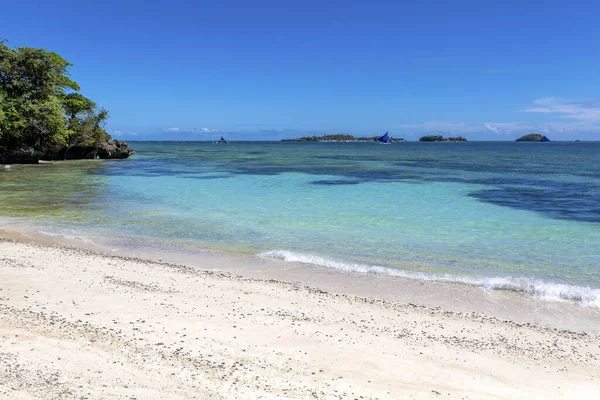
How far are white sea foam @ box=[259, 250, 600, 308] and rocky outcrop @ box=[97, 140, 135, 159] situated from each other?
4472cm

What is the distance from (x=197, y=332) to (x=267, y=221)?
8.89m

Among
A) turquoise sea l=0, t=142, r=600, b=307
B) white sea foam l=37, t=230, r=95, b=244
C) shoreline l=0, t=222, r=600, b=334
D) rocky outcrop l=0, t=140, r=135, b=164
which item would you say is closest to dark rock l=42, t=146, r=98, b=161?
rocky outcrop l=0, t=140, r=135, b=164

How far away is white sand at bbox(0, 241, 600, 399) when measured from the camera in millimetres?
4352

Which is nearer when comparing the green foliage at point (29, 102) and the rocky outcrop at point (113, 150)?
the green foliage at point (29, 102)

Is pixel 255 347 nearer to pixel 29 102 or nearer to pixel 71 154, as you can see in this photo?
pixel 29 102

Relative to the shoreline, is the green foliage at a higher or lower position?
higher

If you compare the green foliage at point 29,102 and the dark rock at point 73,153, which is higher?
the green foliage at point 29,102

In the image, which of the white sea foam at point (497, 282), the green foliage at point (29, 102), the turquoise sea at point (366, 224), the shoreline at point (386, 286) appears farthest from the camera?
the green foliage at point (29, 102)

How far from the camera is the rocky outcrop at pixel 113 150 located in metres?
49.3

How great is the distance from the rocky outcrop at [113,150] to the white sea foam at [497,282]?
4472cm

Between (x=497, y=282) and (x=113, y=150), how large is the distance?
4885 centimetres

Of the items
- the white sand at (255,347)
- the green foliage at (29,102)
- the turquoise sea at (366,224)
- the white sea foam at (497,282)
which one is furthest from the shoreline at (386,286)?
the green foliage at (29,102)

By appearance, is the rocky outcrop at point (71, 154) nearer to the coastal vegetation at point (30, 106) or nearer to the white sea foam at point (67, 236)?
the coastal vegetation at point (30, 106)

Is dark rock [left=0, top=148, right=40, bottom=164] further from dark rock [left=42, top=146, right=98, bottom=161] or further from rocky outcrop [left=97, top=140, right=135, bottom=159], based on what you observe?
rocky outcrop [left=97, top=140, right=135, bottom=159]
